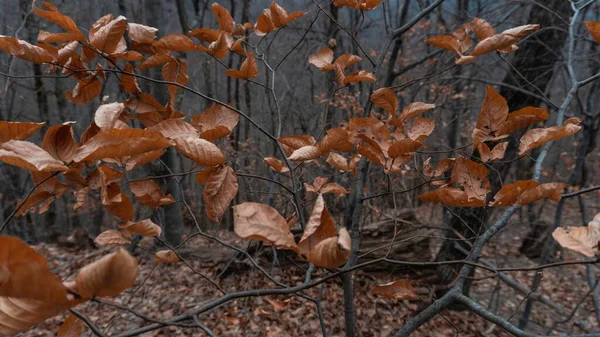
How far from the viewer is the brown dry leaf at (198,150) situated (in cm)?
71

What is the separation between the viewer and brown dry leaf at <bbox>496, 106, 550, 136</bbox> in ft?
2.79

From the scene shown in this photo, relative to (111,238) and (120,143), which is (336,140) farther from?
(111,238)

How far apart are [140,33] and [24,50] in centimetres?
27

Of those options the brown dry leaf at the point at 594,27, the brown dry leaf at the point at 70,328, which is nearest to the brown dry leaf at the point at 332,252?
the brown dry leaf at the point at 70,328

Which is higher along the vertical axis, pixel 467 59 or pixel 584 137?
pixel 467 59

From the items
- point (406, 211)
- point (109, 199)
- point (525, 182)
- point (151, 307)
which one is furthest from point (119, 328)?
point (525, 182)

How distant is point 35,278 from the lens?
15.7 inches

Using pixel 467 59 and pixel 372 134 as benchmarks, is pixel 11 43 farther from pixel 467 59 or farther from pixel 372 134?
pixel 467 59

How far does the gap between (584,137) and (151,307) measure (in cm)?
449

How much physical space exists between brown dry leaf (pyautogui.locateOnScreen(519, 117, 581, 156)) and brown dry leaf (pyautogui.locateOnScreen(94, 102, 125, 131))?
1.01m

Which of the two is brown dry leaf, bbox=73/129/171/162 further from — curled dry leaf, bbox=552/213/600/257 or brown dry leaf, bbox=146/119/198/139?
curled dry leaf, bbox=552/213/600/257

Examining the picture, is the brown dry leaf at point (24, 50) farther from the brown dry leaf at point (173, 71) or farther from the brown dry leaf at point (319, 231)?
the brown dry leaf at point (319, 231)

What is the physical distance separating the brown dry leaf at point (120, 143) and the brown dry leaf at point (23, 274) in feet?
0.65

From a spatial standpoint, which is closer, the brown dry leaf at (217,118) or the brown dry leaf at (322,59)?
the brown dry leaf at (217,118)
